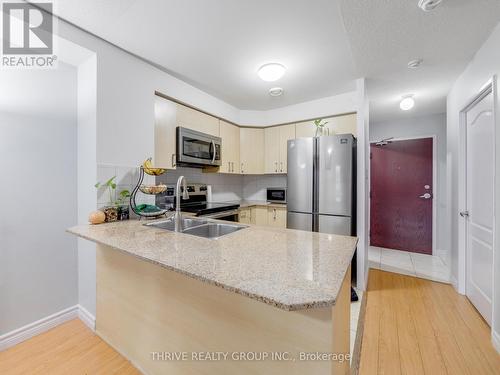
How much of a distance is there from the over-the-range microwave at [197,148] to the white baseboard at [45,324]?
170cm

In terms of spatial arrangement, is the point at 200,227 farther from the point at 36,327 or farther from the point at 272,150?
the point at 272,150

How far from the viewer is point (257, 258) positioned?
3.13 feet

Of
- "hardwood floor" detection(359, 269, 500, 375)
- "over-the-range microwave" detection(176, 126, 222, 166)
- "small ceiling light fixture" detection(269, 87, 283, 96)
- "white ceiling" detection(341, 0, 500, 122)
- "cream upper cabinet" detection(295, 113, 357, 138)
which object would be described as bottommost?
"hardwood floor" detection(359, 269, 500, 375)

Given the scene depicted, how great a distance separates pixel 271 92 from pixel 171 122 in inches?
51.9

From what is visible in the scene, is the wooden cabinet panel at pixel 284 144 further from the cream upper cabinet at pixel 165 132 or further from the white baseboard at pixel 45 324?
the white baseboard at pixel 45 324

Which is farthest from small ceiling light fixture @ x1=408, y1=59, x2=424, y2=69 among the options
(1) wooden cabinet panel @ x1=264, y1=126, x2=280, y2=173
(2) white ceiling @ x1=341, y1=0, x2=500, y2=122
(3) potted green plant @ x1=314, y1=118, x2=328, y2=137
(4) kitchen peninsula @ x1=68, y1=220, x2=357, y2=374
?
(4) kitchen peninsula @ x1=68, y1=220, x2=357, y2=374

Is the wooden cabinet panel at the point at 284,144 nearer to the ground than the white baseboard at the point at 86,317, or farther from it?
farther from it

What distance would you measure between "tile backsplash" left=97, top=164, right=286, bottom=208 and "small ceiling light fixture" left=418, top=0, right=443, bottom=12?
8.06 ft

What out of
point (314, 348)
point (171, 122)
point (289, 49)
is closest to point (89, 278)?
point (171, 122)

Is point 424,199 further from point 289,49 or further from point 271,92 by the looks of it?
point 289,49

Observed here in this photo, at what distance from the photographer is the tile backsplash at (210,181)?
6.05 ft

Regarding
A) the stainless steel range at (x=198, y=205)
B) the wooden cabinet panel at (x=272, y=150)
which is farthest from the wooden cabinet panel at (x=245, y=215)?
the wooden cabinet panel at (x=272, y=150)

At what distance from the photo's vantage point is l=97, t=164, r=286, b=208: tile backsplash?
6.05 feet

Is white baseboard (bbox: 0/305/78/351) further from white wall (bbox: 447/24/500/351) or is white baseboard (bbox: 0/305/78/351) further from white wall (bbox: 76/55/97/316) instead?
white wall (bbox: 447/24/500/351)
